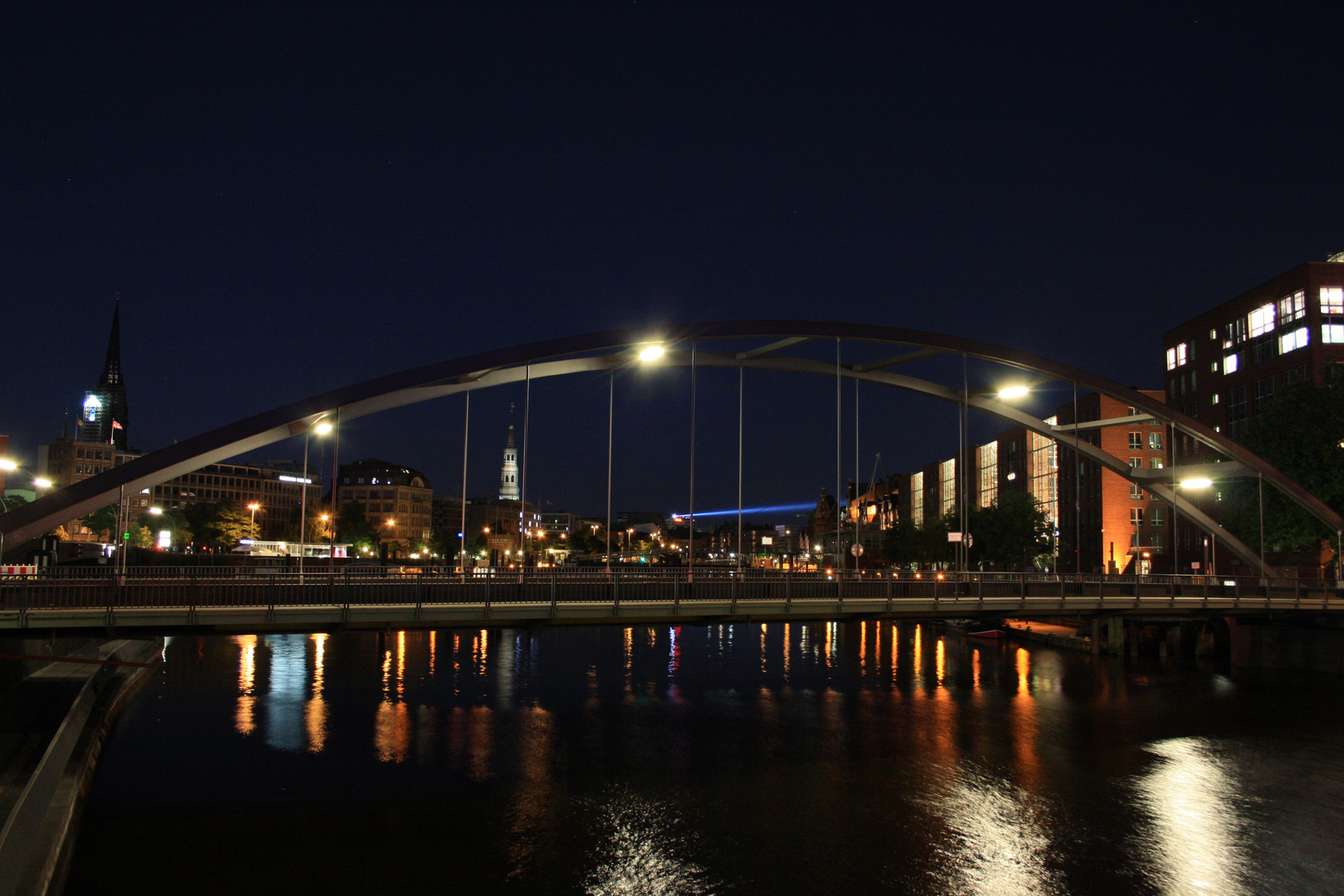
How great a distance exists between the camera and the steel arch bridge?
64.4ft

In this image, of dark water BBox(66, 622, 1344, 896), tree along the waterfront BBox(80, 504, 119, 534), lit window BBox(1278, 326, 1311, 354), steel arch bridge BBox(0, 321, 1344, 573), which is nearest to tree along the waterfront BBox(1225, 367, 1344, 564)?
steel arch bridge BBox(0, 321, 1344, 573)

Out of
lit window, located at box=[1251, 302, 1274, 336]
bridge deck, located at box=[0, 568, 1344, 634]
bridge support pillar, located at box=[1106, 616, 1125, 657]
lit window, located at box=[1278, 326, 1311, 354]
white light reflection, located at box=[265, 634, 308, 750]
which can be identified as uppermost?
lit window, located at box=[1251, 302, 1274, 336]

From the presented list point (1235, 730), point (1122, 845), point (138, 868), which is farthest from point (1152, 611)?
point (138, 868)

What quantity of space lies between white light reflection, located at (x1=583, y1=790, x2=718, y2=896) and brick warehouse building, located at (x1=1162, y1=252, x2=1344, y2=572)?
40116mm

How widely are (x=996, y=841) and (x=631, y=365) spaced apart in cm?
1611

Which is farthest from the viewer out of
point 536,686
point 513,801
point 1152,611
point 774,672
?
point 774,672

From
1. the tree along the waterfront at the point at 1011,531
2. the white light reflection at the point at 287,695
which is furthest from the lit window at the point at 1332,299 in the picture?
the white light reflection at the point at 287,695

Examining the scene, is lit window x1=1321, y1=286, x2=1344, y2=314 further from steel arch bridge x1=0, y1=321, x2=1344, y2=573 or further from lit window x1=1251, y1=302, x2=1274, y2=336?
steel arch bridge x1=0, y1=321, x2=1344, y2=573

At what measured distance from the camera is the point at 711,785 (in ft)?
73.5

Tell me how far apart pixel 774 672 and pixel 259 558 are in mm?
26163

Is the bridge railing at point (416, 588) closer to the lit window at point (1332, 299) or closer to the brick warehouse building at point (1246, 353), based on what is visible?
the brick warehouse building at point (1246, 353)

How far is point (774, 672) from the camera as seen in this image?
4078 cm

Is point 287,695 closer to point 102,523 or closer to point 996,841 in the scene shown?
point 996,841

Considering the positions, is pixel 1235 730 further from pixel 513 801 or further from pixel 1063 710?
pixel 513 801
